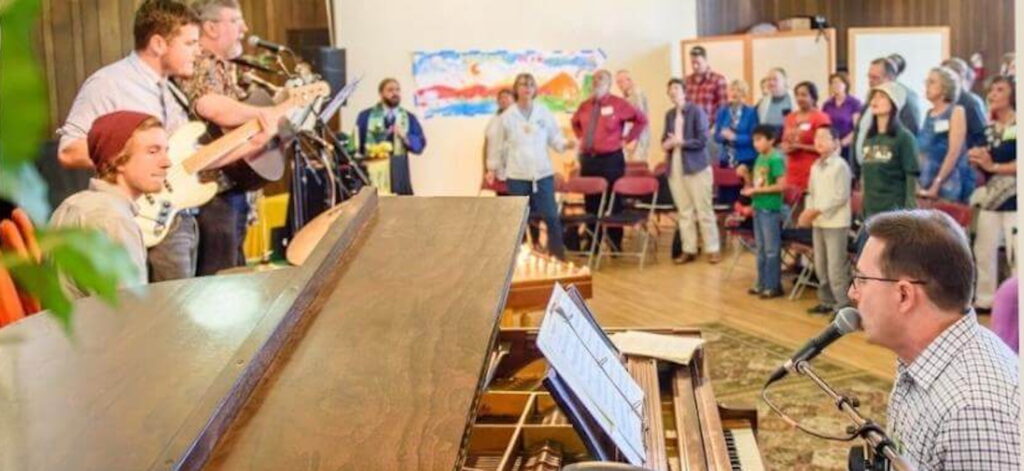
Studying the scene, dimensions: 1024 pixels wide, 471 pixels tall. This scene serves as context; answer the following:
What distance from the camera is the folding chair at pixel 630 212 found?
898cm

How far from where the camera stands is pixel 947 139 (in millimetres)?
7016

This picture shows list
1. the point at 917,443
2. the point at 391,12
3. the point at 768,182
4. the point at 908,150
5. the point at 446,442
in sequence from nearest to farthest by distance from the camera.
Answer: the point at 446,442 < the point at 917,443 < the point at 908,150 < the point at 768,182 < the point at 391,12

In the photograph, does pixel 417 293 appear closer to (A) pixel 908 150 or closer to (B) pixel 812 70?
(A) pixel 908 150

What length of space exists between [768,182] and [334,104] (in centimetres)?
353

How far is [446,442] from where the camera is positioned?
51.3 inches

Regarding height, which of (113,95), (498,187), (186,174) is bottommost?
(498,187)

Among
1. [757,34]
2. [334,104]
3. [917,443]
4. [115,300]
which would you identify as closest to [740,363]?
[334,104]

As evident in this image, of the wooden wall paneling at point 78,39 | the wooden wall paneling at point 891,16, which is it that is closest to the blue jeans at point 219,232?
the wooden wall paneling at point 78,39

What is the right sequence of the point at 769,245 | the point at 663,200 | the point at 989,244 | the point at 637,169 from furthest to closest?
the point at 637,169, the point at 663,200, the point at 769,245, the point at 989,244

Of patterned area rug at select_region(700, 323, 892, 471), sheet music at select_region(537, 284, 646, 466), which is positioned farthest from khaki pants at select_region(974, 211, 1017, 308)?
sheet music at select_region(537, 284, 646, 466)

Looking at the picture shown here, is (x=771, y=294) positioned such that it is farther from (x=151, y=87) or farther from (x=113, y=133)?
(x=113, y=133)

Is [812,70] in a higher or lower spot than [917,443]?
higher

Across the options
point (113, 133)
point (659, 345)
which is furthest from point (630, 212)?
point (113, 133)

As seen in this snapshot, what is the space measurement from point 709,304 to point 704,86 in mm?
4056
